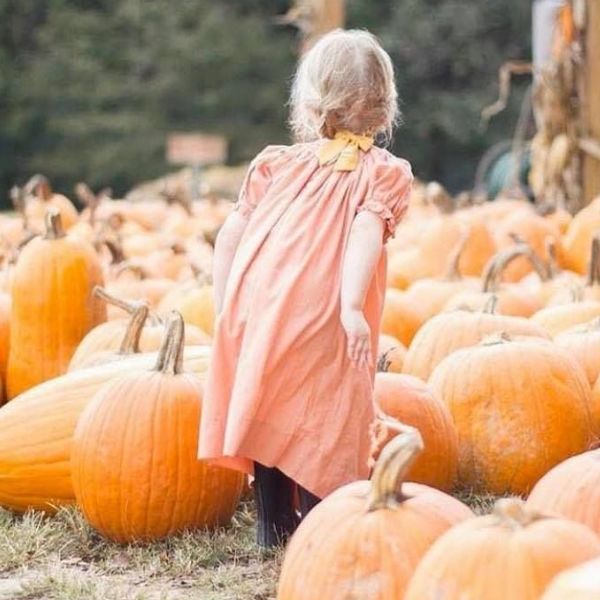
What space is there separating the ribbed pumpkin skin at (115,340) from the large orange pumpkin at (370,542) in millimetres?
1799

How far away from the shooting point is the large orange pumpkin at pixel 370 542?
244cm

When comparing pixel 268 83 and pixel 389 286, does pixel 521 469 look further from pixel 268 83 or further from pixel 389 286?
pixel 268 83

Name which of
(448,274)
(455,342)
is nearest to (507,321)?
(455,342)

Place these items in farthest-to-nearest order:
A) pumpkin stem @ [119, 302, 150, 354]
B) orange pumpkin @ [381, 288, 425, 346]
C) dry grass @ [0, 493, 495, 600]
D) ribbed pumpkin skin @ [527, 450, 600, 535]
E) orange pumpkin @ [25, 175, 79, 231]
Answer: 1. orange pumpkin @ [25, 175, 79, 231]
2. orange pumpkin @ [381, 288, 425, 346]
3. pumpkin stem @ [119, 302, 150, 354]
4. dry grass @ [0, 493, 495, 600]
5. ribbed pumpkin skin @ [527, 450, 600, 535]

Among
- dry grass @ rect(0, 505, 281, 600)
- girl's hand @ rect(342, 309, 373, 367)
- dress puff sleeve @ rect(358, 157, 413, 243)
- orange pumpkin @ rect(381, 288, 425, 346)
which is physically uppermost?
dress puff sleeve @ rect(358, 157, 413, 243)

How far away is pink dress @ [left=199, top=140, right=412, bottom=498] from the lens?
10.3ft

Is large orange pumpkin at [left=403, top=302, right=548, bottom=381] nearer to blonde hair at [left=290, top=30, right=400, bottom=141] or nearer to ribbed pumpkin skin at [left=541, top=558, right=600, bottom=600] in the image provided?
blonde hair at [left=290, top=30, right=400, bottom=141]

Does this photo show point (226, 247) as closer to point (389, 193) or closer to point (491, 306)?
point (389, 193)

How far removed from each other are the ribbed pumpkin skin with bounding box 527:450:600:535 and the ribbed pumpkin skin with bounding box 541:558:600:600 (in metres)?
0.72

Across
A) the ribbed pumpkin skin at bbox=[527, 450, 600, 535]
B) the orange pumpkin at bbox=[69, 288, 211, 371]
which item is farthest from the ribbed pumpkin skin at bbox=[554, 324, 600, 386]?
the ribbed pumpkin skin at bbox=[527, 450, 600, 535]

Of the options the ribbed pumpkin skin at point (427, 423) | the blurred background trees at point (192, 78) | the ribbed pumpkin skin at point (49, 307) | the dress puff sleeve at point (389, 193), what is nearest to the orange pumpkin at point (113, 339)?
→ the ribbed pumpkin skin at point (49, 307)

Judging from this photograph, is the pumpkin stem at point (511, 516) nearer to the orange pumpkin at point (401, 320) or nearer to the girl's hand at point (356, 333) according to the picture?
the girl's hand at point (356, 333)

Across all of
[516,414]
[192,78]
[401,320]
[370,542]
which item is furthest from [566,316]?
[192,78]

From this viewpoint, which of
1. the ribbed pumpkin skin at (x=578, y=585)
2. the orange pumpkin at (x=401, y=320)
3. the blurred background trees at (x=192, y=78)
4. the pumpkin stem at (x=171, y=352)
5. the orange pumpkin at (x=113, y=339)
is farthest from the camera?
the blurred background trees at (x=192, y=78)
